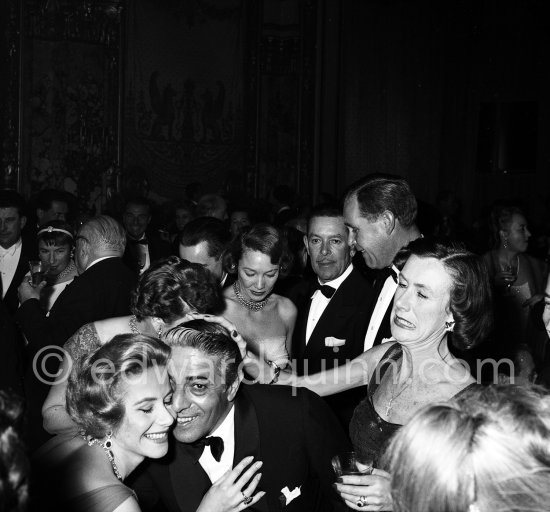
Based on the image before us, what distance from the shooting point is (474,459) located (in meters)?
1.17

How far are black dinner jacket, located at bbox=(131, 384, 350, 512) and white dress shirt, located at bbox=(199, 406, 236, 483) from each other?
0.10 feet

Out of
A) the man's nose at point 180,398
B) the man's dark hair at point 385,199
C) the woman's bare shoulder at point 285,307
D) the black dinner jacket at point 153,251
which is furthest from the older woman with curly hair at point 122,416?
the black dinner jacket at point 153,251

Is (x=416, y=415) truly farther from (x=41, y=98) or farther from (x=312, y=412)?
(x=41, y=98)

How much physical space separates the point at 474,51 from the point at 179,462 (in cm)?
1204

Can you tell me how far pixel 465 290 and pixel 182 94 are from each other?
9612mm

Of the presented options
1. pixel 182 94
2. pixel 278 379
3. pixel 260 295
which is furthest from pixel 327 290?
pixel 182 94

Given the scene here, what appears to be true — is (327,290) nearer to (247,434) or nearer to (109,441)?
(247,434)

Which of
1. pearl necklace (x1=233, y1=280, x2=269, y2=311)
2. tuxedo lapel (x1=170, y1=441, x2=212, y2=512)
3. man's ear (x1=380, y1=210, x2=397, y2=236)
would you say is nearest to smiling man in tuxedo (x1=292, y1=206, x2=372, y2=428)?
pearl necklace (x1=233, y1=280, x2=269, y2=311)

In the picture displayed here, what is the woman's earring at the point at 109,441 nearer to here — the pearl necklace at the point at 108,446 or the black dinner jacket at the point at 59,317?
the pearl necklace at the point at 108,446

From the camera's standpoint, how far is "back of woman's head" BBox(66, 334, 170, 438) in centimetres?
204

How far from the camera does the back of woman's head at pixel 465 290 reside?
2.34 m

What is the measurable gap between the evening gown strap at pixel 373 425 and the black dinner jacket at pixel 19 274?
3.15 m

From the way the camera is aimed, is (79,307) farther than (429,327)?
Yes

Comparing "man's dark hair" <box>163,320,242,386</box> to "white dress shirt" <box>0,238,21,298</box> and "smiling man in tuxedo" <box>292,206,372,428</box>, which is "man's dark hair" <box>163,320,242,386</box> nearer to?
"smiling man in tuxedo" <box>292,206,372,428</box>
